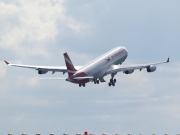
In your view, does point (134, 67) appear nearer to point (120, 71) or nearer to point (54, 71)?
point (120, 71)

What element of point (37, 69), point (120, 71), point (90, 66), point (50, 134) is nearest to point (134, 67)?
point (120, 71)

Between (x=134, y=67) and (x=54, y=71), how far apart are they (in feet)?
76.0

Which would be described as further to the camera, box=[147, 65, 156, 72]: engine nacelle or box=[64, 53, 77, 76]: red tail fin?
box=[147, 65, 156, 72]: engine nacelle

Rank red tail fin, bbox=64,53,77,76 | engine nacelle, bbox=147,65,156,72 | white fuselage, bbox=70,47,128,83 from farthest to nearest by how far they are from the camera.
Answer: engine nacelle, bbox=147,65,156,72 < white fuselage, bbox=70,47,128,83 < red tail fin, bbox=64,53,77,76

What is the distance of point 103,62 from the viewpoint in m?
182

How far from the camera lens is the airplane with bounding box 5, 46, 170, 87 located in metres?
170

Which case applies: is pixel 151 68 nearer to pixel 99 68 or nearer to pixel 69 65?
pixel 99 68

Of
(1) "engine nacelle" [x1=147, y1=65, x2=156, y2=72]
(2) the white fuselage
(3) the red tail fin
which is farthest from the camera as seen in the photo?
(1) "engine nacelle" [x1=147, y1=65, x2=156, y2=72]

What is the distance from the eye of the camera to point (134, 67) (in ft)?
616

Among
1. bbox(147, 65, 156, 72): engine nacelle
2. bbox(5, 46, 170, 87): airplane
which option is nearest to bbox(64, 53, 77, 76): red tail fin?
bbox(5, 46, 170, 87): airplane

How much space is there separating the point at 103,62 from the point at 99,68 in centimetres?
313

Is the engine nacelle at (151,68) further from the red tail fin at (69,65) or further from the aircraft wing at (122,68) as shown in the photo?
the red tail fin at (69,65)

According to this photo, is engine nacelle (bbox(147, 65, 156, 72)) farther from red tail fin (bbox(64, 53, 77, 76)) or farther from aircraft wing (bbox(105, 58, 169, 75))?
red tail fin (bbox(64, 53, 77, 76))

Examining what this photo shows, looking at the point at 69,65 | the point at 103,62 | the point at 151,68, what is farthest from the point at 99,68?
the point at 151,68
